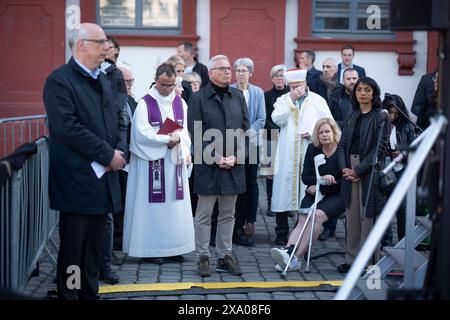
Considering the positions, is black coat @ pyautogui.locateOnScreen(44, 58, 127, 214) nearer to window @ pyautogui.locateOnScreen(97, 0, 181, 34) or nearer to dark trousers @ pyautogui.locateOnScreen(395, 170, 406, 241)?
dark trousers @ pyautogui.locateOnScreen(395, 170, 406, 241)

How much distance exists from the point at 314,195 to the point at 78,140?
10.9 feet

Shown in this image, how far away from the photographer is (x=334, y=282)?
26.8 ft

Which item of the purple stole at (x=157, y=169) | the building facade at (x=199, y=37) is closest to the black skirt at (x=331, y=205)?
the purple stole at (x=157, y=169)

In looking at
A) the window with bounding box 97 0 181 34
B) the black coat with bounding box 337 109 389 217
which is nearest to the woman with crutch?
the black coat with bounding box 337 109 389 217

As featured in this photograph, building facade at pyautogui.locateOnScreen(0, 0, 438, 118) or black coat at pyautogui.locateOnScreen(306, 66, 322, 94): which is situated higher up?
building facade at pyautogui.locateOnScreen(0, 0, 438, 118)

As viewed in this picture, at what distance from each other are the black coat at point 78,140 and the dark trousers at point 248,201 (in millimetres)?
3362

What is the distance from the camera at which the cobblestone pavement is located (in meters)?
7.51

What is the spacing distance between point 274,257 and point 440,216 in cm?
396

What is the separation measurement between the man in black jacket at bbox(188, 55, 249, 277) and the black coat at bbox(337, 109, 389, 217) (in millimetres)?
1027

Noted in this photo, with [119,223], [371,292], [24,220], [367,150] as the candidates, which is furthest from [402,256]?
[119,223]

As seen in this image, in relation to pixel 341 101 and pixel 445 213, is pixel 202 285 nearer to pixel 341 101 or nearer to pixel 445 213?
pixel 445 213

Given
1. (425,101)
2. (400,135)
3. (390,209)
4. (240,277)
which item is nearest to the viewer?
(390,209)

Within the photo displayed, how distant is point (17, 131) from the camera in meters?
9.87
